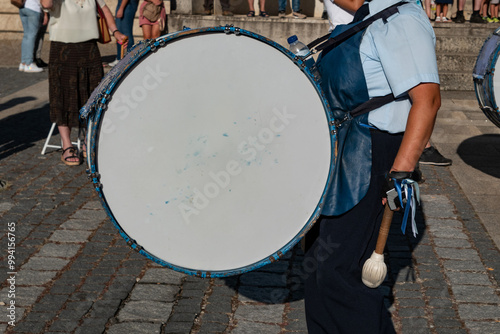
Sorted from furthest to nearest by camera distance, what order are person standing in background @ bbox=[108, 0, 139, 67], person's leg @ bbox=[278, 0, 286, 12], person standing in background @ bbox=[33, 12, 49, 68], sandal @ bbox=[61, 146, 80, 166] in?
person's leg @ bbox=[278, 0, 286, 12]
person standing in background @ bbox=[33, 12, 49, 68]
person standing in background @ bbox=[108, 0, 139, 67]
sandal @ bbox=[61, 146, 80, 166]

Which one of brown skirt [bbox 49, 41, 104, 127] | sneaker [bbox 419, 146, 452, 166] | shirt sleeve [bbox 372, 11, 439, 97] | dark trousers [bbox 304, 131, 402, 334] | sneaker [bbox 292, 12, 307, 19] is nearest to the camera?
shirt sleeve [bbox 372, 11, 439, 97]

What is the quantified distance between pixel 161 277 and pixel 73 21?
3067 mm

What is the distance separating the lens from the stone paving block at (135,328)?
3.83 metres

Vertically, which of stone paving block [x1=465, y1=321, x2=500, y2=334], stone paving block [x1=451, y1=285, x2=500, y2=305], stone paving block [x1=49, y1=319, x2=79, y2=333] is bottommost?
stone paving block [x1=451, y1=285, x2=500, y2=305]

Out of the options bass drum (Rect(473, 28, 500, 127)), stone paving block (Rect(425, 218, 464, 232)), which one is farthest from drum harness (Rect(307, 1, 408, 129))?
bass drum (Rect(473, 28, 500, 127))

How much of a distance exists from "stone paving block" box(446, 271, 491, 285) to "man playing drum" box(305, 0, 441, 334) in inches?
51.7

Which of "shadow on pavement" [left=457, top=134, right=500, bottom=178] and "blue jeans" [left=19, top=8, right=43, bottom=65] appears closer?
"shadow on pavement" [left=457, top=134, right=500, bottom=178]

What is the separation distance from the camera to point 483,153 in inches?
301

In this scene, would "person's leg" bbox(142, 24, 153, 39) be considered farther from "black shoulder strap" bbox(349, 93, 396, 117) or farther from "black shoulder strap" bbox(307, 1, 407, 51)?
"black shoulder strap" bbox(349, 93, 396, 117)

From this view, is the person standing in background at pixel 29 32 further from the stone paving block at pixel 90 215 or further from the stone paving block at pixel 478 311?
the stone paving block at pixel 478 311

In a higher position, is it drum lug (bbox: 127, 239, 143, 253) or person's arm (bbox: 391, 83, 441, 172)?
person's arm (bbox: 391, 83, 441, 172)

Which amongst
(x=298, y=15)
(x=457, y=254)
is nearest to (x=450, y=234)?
(x=457, y=254)

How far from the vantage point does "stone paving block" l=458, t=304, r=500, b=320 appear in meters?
4.03

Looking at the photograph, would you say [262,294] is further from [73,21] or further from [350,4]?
[73,21]
